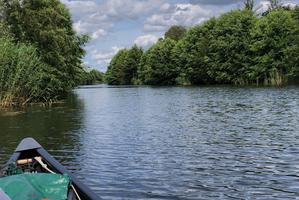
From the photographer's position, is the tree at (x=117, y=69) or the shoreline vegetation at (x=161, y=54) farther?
the tree at (x=117, y=69)

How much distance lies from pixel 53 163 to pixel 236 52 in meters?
68.9

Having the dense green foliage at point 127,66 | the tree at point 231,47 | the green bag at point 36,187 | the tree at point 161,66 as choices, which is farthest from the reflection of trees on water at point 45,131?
the dense green foliage at point 127,66

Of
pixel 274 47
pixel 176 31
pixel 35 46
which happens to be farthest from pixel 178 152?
pixel 176 31

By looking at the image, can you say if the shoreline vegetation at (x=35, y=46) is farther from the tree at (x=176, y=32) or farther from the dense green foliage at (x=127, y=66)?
the dense green foliage at (x=127, y=66)

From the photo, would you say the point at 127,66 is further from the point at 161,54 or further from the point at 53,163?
the point at 53,163

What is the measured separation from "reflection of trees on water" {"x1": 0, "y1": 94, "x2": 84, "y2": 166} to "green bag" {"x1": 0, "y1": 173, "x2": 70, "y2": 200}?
6.43 metres

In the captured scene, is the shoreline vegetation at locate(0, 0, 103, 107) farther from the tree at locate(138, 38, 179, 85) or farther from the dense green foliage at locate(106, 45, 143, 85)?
the dense green foliage at locate(106, 45, 143, 85)

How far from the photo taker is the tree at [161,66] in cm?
10144

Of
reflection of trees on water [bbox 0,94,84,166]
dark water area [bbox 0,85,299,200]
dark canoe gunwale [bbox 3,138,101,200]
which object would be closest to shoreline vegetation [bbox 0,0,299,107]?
reflection of trees on water [bbox 0,94,84,166]

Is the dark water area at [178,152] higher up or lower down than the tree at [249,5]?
lower down

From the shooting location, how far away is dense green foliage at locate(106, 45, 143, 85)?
13388cm

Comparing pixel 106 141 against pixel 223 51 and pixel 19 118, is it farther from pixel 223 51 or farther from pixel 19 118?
pixel 223 51

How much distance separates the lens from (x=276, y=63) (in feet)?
216

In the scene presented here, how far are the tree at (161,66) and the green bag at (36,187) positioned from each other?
90352mm
